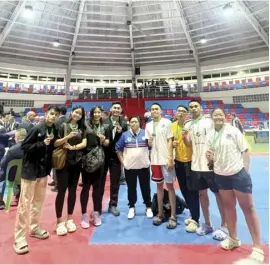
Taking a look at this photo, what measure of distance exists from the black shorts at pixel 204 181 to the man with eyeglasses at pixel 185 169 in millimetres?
99

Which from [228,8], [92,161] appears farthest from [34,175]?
[228,8]

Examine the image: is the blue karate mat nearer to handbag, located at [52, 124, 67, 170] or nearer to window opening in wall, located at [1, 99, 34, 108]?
handbag, located at [52, 124, 67, 170]

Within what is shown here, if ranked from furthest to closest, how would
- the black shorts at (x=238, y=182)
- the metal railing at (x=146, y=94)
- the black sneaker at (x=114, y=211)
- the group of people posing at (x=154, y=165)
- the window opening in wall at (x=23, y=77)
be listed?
the window opening in wall at (x=23, y=77), the metal railing at (x=146, y=94), the black sneaker at (x=114, y=211), the group of people posing at (x=154, y=165), the black shorts at (x=238, y=182)

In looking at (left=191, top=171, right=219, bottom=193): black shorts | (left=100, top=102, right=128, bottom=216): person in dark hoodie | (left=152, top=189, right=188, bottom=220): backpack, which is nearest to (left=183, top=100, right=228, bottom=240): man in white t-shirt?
(left=191, top=171, right=219, bottom=193): black shorts

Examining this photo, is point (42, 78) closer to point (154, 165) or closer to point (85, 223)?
point (85, 223)

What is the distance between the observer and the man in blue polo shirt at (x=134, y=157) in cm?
323

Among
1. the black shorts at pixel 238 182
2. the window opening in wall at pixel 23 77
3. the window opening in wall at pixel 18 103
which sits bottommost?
the black shorts at pixel 238 182

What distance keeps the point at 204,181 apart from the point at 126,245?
1.22 metres

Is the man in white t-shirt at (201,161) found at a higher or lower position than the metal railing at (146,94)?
lower

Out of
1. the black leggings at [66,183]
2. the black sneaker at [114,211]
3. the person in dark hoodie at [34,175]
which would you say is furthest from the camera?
the black sneaker at [114,211]

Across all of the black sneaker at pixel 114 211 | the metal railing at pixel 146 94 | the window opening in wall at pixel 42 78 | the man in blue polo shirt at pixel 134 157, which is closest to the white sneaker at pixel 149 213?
the man in blue polo shirt at pixel 134 157

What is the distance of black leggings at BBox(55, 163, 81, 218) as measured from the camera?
8.97 ft

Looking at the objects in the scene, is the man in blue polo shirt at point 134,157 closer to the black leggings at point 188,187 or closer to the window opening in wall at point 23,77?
the black leggings at point 188,187

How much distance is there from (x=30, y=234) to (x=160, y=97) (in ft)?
50.5
